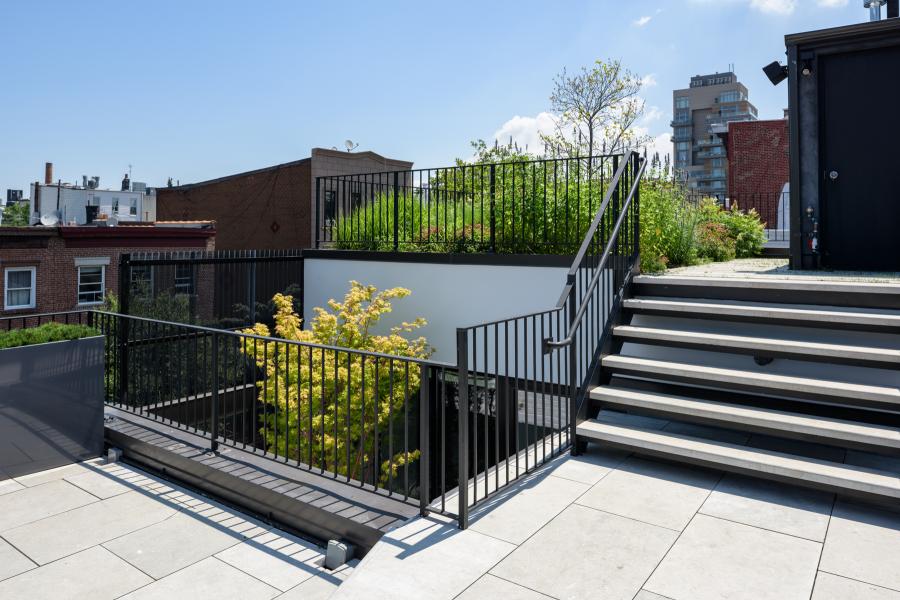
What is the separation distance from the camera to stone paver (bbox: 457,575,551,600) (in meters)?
2.72

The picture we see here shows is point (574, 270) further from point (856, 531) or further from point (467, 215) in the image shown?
point (467, 215)

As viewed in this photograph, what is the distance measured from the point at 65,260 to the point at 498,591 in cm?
2258

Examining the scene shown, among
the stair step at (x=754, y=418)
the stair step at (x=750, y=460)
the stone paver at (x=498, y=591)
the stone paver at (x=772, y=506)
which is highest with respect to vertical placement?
the stair step at (x=754, y=418)

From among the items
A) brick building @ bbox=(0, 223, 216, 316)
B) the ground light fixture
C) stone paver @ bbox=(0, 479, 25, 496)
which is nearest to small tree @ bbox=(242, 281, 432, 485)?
stone paver @ bbox=(0, 479, 25, 496)

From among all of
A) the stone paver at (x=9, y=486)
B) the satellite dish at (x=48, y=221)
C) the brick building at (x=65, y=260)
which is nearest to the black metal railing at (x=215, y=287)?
the stone paver at (x=9, y=486)

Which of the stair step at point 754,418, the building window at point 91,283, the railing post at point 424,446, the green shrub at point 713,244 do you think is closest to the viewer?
the railing post at point 424,446

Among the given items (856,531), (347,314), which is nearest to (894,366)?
(856,531)

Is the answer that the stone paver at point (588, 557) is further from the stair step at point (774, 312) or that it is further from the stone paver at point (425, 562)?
the stair step at point (774, 312)

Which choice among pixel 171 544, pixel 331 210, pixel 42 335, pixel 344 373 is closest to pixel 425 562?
pixel 171 544

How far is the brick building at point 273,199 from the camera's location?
23.6 metres

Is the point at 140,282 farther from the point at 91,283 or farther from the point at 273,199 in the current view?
the point at 273,199

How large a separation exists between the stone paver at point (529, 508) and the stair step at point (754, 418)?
90 centimetres

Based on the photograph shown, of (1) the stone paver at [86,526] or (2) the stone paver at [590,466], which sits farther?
(2) the stone paver at [590,466]

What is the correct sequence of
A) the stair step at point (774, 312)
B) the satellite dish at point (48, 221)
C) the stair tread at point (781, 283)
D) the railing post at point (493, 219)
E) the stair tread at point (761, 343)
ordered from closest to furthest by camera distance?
the stair tread at point (761, 343) < the stair step at point (774, 312) < the stair tread at point (781, 283) < the railing post at point (493, 219) < the satellite dish at point (48, 221)
